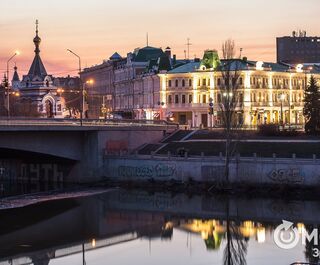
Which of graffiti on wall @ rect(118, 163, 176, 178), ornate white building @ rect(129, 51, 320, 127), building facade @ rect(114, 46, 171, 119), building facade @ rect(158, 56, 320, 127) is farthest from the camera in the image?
building facade @ rect(114, 46, 171, 119)

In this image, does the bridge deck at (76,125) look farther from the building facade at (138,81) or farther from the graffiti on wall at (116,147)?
the building facade at (138,81)

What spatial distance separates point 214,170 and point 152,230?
18558 mm

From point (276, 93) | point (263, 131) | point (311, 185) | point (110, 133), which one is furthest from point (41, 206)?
point (276, 93)

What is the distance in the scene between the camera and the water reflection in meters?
45.3

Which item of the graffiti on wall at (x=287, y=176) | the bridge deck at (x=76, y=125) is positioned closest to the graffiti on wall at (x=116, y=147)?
the bridge deck at (x=76, y=125)

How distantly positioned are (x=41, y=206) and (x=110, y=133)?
715 inches

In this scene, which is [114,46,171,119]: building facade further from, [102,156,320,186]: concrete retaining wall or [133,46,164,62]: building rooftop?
[102,156,320,186]: concrete retaining wall

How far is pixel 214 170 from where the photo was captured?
7144 centimetres

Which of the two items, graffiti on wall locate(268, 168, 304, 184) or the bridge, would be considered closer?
graffiti on wall locate(268, 168, 304, 184)

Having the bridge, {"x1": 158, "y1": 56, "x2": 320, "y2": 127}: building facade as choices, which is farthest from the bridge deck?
{"x1": 158, "y1": 56, "x2": 320, "y2": 127}: building facade

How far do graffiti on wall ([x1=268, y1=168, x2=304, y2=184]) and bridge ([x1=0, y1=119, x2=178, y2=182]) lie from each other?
19923mm

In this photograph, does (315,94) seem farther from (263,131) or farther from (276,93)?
(276,93)

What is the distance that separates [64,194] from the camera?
238ft

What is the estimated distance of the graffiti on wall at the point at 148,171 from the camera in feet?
245
